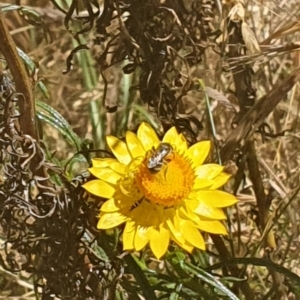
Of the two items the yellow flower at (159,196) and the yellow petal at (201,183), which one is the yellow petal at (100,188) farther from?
the yellow petal at (201,183)

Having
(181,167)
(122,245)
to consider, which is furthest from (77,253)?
(181,167)

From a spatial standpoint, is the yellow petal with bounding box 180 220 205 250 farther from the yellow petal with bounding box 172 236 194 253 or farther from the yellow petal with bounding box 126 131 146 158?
the yellow petal with bounding box 126 131 146 158

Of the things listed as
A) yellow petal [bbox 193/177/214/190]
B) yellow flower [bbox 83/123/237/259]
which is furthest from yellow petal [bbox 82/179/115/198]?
yellow petal [bbox 193/177/214/190]

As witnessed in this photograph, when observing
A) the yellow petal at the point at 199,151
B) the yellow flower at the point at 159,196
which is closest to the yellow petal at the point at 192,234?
the yellow flower at the point at 159,196

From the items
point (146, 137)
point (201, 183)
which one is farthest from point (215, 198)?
point (146, 137)

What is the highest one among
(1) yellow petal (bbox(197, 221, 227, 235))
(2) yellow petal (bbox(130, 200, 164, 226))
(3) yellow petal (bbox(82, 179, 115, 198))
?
(3) yellow petal (bbox(82, 179, 115, 198))
